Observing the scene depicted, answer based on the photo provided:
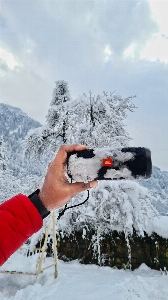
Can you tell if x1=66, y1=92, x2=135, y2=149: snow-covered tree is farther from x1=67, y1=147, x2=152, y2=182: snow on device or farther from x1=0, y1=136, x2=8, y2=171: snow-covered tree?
x1=0, y1=136, x2=8, y2=171: snow-covered tree

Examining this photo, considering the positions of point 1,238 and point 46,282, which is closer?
point 1,238

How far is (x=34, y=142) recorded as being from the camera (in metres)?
11.6

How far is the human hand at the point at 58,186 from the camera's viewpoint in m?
1.35

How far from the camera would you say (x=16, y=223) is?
121 cm

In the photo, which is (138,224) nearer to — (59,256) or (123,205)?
(123,205)

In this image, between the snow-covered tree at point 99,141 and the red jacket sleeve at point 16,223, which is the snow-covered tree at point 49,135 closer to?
the snow-covered tree at point 99,141

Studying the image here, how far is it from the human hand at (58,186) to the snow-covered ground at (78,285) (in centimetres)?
570

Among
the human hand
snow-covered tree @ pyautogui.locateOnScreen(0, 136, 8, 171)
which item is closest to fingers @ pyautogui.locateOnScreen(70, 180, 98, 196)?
the human hand

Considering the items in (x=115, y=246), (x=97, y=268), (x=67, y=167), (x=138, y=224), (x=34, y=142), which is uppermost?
(x=34, y=142)

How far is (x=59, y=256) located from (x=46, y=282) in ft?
11.4

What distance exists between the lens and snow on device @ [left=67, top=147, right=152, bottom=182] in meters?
1.41

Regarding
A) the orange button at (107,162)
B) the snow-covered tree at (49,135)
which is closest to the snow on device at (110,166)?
the orange button at (107,162)

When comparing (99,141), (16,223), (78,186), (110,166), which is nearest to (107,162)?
(110,166)

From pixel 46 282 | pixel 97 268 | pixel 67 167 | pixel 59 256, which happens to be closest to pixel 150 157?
pixel 67 167
